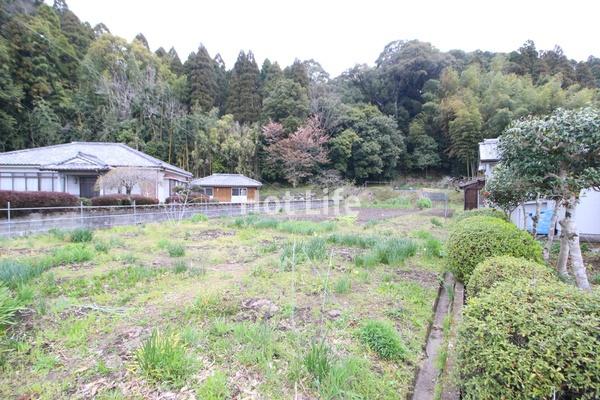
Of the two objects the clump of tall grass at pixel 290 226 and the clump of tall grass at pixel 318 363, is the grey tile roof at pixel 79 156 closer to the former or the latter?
the clump of tall grass at pixel 290 226

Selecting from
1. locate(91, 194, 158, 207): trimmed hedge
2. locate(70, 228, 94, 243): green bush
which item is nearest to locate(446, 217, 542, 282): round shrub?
locate(70, 228, 94, 243): green bush

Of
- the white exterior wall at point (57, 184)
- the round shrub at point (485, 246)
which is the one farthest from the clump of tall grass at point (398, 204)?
the round shrub at point (485, 246)

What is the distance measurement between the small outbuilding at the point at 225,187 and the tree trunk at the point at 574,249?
74.2 feet

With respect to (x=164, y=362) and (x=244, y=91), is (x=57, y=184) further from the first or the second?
(x=164, y=362)

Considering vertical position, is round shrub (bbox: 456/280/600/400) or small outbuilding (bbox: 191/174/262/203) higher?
small outbuilding (bbox: 191/174/262/203)

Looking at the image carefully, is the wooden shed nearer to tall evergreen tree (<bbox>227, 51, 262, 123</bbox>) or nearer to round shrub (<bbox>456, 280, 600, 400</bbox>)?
round shrub (<bbox>456, 280, 600, 400</bbox>)

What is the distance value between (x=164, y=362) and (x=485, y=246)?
4019mm

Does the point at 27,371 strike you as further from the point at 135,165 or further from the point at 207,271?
the point at 135,165

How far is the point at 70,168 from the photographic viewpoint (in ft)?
58.4

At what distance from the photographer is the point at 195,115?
28422mm

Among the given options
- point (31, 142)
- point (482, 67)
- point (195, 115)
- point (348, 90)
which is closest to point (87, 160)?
point (195, 115)

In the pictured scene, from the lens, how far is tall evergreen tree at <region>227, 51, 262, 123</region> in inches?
1274

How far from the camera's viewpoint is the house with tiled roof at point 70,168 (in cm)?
1794

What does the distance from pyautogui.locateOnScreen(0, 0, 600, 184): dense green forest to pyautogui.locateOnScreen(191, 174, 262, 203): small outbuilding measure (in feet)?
13.8
